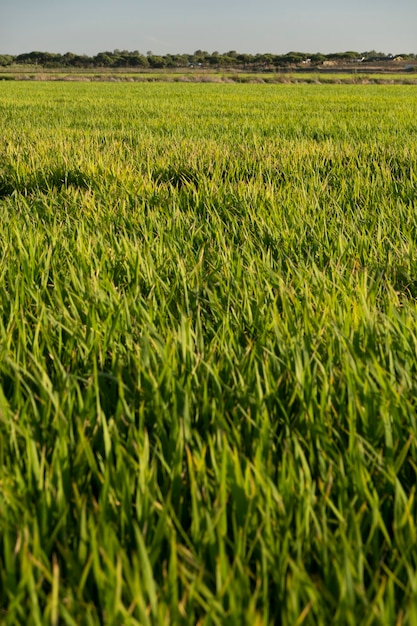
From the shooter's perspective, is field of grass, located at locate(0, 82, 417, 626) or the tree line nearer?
field of grass, located at locate(0, 82, 417, 626)

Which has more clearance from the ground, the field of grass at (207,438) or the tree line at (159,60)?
the tree line at (159,60)

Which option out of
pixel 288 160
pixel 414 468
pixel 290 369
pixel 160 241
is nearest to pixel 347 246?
pixel 160 241

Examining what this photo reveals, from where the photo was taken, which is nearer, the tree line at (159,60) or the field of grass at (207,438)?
the field of grass at (207,438)

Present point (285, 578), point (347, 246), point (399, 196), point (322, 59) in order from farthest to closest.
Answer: point (322, 59)
point (399, 196)
point (347, 246)
point (285, 578)

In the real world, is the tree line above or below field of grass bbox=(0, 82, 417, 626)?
above

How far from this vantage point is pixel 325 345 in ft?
3.91

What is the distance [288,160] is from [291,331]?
9.69 feet

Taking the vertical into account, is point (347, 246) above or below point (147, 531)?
above

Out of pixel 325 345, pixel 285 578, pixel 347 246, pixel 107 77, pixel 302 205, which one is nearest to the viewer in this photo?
pixel 285 578

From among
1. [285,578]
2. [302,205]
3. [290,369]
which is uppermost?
[302,205]

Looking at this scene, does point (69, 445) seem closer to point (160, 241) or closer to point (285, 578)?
point (285, 578)

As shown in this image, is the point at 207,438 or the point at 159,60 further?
the point at 159,60

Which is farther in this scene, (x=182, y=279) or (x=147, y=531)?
(x=182, y=279)

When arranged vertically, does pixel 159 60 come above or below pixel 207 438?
above
